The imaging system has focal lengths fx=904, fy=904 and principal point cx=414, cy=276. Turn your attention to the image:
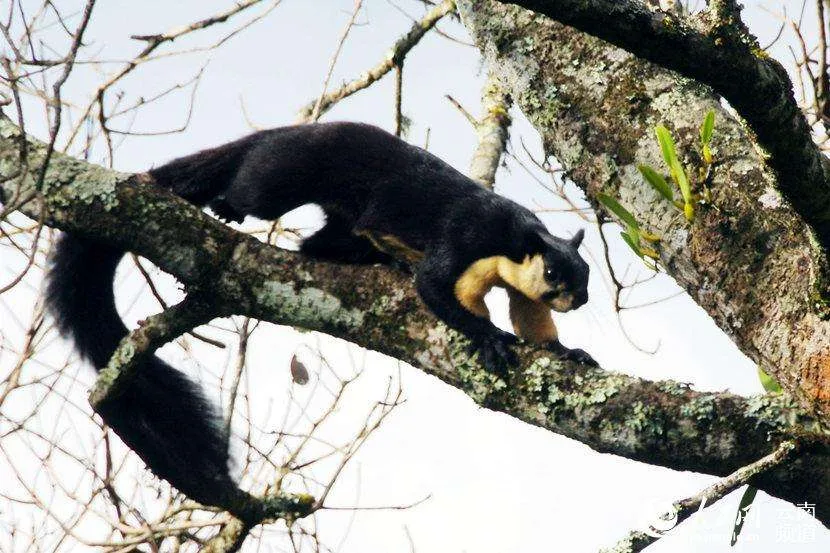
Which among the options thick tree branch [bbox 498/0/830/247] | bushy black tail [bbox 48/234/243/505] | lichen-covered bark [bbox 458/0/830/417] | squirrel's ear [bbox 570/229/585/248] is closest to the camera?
thick tree branch [bbox 498/0/830/247]

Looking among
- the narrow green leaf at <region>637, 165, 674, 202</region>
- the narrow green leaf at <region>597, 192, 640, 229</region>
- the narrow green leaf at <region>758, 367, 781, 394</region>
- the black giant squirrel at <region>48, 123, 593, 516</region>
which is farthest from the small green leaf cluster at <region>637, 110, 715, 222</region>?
the black giant squirrel at <region>48, 123, 593, 516</region>

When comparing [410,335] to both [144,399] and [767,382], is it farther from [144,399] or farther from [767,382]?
[144,399]

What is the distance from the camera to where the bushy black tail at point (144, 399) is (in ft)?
12.3

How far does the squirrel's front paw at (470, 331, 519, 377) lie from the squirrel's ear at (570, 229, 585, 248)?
5.92ft

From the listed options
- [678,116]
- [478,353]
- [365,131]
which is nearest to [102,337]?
[365,131]

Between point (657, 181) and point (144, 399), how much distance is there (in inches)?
92.6

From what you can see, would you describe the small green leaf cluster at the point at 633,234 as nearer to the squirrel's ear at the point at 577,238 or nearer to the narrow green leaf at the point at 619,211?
the narrow green leaf at the point at 619,211

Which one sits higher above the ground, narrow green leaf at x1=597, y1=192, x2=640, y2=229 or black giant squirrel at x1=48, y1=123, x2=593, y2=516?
black giant squirrel at x1=48, y1=123, x2=593, y2=516

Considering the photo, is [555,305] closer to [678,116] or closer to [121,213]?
[678,116]

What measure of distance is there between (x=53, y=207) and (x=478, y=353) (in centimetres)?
172

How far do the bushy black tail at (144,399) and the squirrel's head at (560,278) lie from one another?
1628 mm

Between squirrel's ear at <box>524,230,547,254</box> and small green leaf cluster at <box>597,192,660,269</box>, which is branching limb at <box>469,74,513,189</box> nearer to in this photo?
squirrel's ear at <box>524,230,547,254</box>

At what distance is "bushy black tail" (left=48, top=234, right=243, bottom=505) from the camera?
374cm

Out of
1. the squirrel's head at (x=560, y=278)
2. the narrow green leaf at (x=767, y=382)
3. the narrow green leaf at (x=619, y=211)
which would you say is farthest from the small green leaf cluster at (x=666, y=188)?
the squirrel's head at (x=560, y=278)
